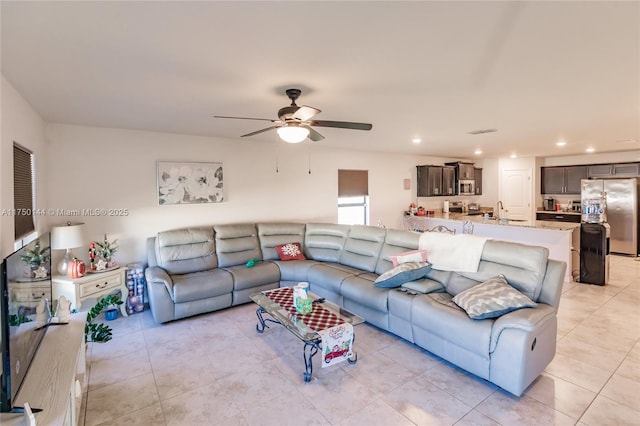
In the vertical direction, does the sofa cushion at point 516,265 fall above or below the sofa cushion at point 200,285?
above

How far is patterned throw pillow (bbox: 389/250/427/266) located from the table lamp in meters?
3.51

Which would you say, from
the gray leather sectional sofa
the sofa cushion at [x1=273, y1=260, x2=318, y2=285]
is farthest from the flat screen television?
the sofa cushion at [x1=273, y1=260, x2=318, y2=285]

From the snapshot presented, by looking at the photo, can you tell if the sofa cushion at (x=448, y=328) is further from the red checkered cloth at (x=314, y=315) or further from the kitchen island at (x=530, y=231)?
the kitchen island at (x=530, y=231)

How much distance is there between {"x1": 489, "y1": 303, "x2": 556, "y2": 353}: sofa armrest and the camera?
2.30m

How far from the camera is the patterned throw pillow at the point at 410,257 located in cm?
359

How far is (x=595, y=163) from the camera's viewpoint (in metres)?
7.45

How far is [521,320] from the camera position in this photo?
2.32m

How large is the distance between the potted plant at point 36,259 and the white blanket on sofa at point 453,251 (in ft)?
10.9

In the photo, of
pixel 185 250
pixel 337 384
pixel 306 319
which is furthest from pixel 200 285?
pixel 337 384

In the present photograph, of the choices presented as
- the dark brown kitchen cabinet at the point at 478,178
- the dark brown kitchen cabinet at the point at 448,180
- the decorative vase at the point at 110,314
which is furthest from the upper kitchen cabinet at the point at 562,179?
the decorative vase at the point at 110,314

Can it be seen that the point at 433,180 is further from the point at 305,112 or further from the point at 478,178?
the point at 305,112

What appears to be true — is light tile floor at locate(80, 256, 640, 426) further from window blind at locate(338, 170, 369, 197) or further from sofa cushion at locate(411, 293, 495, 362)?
window blind at locate(338, 170, 369, 197)

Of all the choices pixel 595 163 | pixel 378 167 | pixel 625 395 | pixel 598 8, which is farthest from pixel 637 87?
pixel 595 163

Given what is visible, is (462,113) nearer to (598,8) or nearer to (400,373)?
(598,8)
